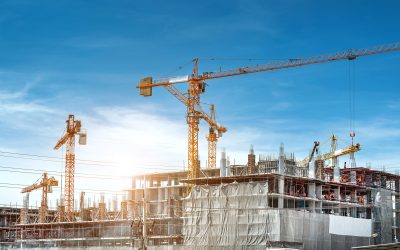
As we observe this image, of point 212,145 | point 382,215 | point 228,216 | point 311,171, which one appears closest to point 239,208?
point 228,216

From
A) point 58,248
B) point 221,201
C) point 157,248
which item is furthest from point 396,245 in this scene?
point 58,248

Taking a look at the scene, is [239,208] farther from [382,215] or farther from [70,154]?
[70,154]

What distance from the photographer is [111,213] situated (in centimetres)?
12962

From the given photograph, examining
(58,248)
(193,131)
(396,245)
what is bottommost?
(58,248)

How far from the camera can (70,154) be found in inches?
5581

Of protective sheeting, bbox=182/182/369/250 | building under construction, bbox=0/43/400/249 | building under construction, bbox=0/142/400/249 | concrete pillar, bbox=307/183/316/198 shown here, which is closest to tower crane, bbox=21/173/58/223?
building under construction, bbox=0/43/400/249

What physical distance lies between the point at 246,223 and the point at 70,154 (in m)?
67.7

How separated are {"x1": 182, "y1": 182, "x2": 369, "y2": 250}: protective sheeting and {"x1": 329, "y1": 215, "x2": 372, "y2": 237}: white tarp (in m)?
0.94

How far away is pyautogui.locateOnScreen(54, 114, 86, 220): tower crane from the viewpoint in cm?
13712

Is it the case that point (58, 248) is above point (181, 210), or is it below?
below

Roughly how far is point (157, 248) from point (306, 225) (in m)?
25.9

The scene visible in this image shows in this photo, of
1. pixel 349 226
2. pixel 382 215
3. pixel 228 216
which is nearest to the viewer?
pixel 228 216

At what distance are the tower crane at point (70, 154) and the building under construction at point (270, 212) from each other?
17442 millimetres

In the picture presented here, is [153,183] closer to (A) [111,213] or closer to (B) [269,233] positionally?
(A) [111,213]
